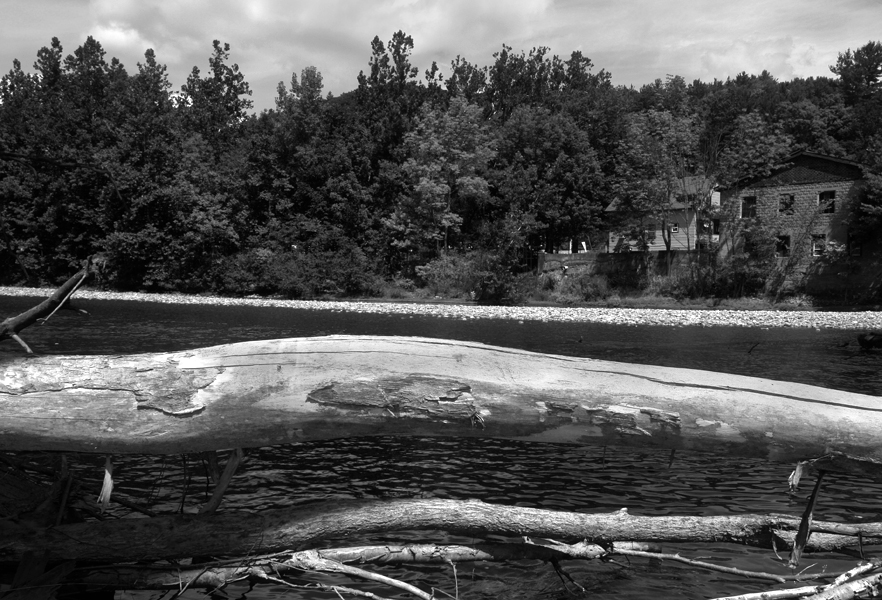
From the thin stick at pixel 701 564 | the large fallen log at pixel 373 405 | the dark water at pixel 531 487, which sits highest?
the large fallen log at pixel 373 405

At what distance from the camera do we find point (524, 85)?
84.2 m

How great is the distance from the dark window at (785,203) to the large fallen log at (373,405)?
53.2m

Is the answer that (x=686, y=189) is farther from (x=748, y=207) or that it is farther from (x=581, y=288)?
(x=581, y=288)

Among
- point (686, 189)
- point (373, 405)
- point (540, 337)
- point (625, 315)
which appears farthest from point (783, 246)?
point (373, 405)

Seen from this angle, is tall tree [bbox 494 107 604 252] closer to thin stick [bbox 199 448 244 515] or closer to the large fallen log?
the large fallen log

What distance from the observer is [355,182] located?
62.7 meters

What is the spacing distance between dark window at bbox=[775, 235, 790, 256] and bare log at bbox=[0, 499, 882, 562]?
169 ft

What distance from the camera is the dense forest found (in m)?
55.5

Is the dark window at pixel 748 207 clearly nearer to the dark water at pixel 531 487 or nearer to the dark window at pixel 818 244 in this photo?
the dark window at pixel 818 244

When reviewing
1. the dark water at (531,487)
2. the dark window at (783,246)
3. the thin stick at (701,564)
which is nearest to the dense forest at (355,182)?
the dark window at (783,246)

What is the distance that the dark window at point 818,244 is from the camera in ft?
163

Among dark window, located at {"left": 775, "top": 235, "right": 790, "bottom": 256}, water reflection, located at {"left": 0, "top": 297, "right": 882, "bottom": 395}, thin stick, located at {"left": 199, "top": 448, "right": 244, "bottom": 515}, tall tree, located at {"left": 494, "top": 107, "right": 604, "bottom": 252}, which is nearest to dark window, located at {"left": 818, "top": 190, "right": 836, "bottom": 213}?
dark window, located at {"left": 775, "top": 235, "right": 790, "bottom": 256}

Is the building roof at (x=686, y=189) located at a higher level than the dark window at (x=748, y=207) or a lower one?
higher

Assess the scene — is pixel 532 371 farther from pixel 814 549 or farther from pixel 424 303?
pixel 424 303
